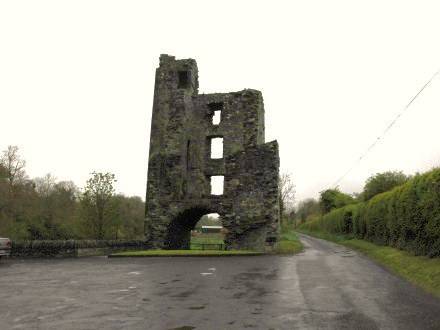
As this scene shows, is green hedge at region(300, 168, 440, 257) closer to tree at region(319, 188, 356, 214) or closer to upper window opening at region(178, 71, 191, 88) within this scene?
upper window opening at region(178, 71, 191, 88)

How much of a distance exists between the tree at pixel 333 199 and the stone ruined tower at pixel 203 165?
29.7 m

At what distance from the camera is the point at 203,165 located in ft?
104

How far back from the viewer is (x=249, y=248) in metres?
27.0

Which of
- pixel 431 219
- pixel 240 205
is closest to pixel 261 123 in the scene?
pixel 240 205

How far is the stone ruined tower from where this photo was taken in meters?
27.3

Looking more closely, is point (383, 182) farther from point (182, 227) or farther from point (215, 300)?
point (215, 300)

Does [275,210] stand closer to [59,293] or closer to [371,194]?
[371,194]

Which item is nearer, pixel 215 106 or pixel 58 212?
pixel 215 106

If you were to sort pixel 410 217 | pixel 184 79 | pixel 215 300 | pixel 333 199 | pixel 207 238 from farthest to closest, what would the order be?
pixel 207 238 < pixel 333 199 < pixel 184 79 < pixel 410 217 < pixel 215 300

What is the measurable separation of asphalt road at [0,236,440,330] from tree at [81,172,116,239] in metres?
20.3

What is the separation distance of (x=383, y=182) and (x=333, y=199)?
2380 cm

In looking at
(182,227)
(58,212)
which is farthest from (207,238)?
(182,227)

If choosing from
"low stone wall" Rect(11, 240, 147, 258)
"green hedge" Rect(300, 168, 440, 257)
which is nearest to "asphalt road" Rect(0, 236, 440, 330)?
"green hedge" Rect(300, 168, 440, 257)

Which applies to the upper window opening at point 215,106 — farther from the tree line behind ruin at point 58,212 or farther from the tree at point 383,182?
the tree at point 383,182
